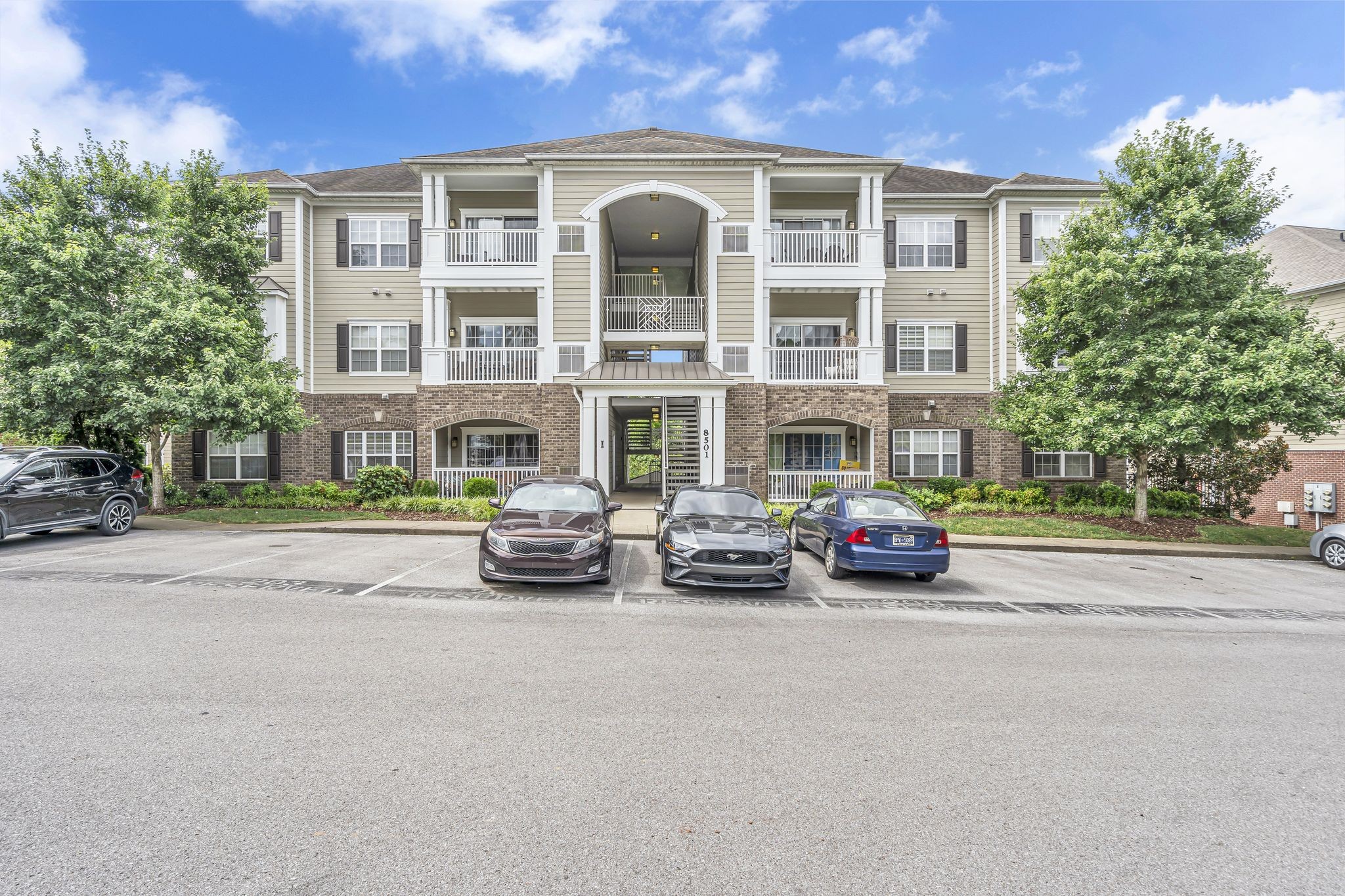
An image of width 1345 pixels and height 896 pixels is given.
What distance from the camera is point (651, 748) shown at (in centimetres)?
395

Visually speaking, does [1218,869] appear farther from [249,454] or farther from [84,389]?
[249,454]

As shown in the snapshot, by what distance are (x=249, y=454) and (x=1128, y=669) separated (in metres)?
22.5

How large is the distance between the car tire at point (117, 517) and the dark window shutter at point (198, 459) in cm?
680

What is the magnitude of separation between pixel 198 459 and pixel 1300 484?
Answer: 35.0m

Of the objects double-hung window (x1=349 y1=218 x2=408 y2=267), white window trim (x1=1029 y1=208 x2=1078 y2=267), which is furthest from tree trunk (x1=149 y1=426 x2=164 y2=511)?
white window trim (x1=1029 y1=208 x2=1078 y2=267)

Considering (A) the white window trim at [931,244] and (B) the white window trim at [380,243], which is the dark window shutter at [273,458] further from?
(A) the white window trim at [931,244]

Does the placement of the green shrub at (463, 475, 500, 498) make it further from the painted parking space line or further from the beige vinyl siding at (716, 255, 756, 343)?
the beige vinyl siding at (716, 255, 756, 343)

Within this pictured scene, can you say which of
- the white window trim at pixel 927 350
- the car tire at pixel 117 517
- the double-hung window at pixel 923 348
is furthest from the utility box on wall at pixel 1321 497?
the car tire at pixel 117 517

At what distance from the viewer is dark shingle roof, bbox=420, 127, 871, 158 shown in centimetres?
1781

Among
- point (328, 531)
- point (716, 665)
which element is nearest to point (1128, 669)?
point (716, 665)

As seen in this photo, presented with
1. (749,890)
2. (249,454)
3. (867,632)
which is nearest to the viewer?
(749,890)

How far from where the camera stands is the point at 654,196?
17.7 metres

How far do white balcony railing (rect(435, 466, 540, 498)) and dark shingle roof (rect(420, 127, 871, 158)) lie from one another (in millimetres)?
9301

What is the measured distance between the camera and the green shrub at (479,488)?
54.2 ft
